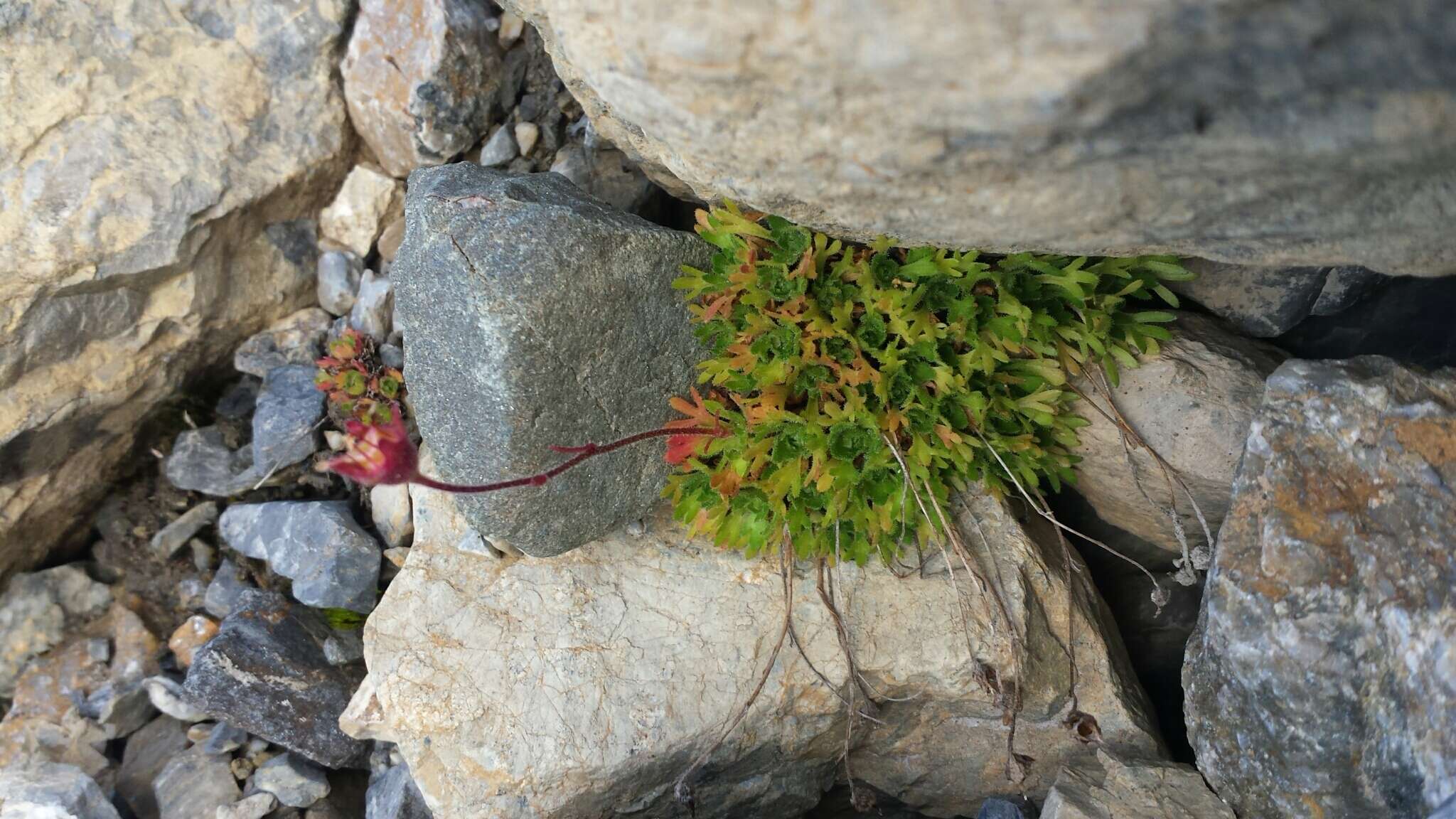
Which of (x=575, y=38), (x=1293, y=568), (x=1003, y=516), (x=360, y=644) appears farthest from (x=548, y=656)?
(x=1293, y=568)

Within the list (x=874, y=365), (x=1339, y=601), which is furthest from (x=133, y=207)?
(x=1339, y=601)

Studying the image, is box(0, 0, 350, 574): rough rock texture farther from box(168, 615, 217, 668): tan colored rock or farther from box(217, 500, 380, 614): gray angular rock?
box(217, 500, 380, 614): gray angular rock

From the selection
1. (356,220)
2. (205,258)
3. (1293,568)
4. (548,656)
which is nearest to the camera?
(1293,568)

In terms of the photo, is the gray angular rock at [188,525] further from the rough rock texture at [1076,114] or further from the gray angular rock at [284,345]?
the rough rock texture at [1076,114]

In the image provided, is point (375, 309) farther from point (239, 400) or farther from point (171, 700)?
point (171, 700)

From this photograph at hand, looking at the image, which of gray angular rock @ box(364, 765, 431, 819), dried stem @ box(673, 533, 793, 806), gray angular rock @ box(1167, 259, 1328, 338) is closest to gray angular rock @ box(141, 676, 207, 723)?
gray angular rock @ box(364, 765, 431, 819)

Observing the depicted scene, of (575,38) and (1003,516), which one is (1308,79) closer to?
(575,38)
